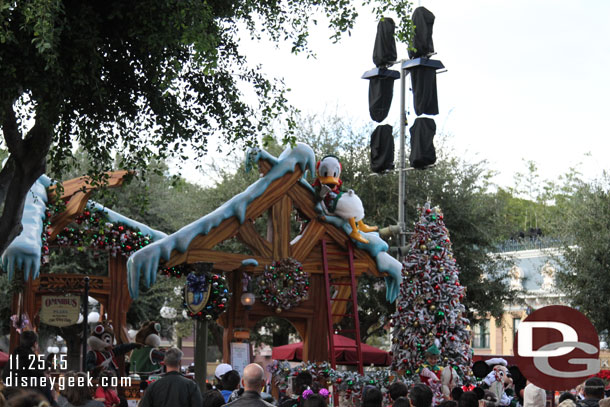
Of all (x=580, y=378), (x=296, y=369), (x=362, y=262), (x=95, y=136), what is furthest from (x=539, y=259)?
(x=580, y=378)

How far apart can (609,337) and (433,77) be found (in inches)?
405

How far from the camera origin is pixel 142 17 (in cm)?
1036

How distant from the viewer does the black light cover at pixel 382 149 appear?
21859 mm

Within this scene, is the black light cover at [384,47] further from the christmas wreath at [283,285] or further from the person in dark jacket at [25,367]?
the person in dark jacket at [25,367]

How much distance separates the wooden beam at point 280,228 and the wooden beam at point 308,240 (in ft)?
0.76

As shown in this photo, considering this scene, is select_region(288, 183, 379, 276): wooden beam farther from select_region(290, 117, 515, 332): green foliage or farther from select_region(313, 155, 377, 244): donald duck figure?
select_region(290, 117, 515, 332): green foliage

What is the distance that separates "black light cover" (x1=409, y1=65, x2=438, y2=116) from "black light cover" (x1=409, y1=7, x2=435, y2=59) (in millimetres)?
412

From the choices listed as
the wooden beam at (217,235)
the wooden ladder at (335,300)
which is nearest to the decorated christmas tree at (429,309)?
the wooden ladder at (335,300)

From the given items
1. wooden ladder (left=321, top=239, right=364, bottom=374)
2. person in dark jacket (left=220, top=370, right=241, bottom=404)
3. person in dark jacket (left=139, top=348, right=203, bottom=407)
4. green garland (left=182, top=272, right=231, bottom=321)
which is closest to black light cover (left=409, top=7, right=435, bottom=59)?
wooden ladder (left=321, top=239, right=364, bottom=374)

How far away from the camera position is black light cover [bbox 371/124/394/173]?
2186cm

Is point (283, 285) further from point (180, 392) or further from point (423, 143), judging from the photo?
point (180, 392)

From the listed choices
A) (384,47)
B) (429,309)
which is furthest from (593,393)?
(384,47)

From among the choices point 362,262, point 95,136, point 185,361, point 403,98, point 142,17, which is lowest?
point 185,361

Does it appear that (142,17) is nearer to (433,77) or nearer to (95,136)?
(95,136)
